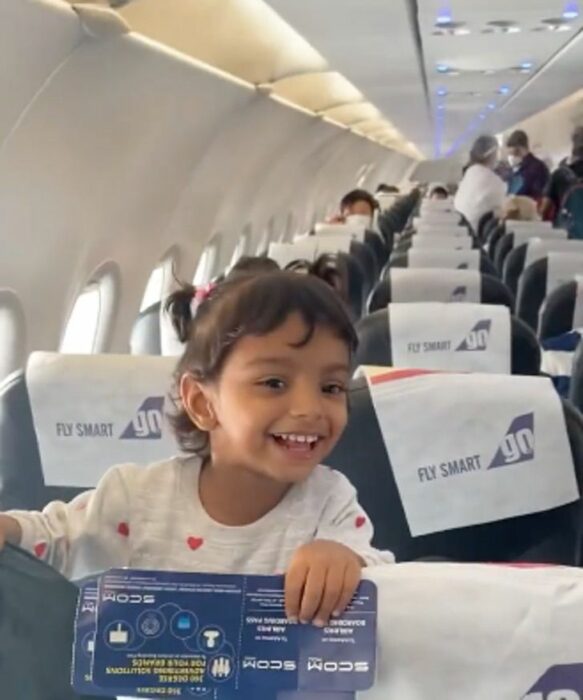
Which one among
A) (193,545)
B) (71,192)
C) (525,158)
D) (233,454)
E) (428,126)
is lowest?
(193,545)

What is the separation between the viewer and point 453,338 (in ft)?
11.2

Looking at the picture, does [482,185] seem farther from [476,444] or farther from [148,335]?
[476,444]

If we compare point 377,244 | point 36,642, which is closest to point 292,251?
point 377,244

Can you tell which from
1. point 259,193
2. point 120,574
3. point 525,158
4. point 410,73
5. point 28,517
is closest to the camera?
point 120,574

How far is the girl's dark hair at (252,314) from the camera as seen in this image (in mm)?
1896

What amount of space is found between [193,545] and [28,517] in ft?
0.78

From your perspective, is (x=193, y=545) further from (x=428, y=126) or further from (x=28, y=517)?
(x=428, y=126)

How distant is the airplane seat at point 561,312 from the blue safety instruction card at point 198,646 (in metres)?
3.37

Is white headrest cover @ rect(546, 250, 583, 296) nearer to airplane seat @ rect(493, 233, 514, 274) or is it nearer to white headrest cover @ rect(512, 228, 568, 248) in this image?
white headrest cover @ rect(512, 228, 568, 248)

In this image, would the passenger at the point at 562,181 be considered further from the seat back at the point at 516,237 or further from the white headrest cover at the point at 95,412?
the white headrest cover at the point at 95,412

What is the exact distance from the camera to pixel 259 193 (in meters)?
10.2

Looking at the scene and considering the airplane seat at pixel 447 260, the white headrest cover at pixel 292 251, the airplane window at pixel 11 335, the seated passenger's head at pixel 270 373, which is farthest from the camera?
the white headrest cover at pixel 292 251

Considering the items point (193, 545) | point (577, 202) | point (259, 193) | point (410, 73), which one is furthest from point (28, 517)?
point (259, 193)

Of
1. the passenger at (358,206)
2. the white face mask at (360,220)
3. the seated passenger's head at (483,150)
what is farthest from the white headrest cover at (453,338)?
the seated passenger's head at (483,150)
